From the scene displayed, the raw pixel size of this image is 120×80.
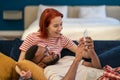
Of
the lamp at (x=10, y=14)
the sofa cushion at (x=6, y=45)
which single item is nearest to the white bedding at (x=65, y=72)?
the sofa cushion at (x=6, y=45)

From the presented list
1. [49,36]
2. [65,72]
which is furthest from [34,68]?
[49,36]

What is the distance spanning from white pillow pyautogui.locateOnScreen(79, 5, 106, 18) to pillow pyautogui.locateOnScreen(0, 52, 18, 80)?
2724 millimetres

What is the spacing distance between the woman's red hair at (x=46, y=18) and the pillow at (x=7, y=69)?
13.2 inches

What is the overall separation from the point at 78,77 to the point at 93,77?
0.35 feet

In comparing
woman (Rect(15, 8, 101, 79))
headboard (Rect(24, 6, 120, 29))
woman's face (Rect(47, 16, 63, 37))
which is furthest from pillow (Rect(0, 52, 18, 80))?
headboard (Rect(24, 6, 120, 29))

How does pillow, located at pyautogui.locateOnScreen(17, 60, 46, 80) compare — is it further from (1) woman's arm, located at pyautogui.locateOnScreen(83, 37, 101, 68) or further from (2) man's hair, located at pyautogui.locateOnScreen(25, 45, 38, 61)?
(1) woman's arm, located at pyautogui.locateOnScreen(83, 37, 101, 68)

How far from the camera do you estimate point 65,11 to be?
4.82m

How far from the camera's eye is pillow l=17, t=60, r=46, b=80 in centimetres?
197

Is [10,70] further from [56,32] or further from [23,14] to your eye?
[23,14]

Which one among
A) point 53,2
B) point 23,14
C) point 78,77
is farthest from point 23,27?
point 78,77

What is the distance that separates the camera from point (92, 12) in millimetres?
4754

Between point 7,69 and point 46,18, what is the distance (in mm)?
498

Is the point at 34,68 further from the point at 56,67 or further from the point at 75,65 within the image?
the point at 75,65

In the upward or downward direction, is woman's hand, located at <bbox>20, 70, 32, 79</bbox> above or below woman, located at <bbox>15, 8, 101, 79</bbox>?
below
